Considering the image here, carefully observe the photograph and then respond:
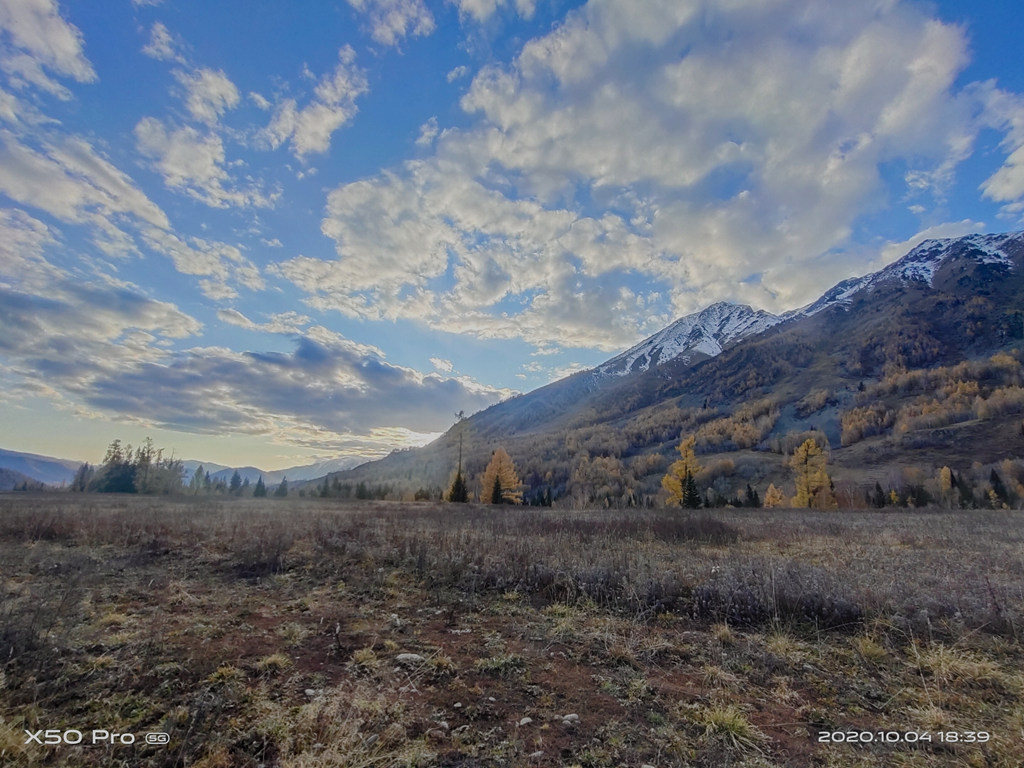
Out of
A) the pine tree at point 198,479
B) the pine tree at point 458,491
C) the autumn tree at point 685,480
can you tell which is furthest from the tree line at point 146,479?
the autumn tree at point 685,480

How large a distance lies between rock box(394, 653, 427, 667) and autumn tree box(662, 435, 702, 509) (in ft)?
148

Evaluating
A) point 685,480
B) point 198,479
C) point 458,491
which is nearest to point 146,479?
point 198,479

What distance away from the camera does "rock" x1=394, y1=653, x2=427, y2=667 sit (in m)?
5.70

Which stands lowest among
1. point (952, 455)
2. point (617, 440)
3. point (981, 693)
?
point (981, 693)

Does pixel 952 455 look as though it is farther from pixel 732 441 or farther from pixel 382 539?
pixel 382 539

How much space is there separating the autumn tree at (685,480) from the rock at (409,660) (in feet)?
148

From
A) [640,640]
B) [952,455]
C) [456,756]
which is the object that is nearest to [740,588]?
[640,640]

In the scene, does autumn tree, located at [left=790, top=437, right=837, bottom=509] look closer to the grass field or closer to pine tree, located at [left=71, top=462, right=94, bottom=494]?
the grass field

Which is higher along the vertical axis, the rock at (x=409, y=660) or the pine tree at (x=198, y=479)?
the pine tree at (x=198, y=479)

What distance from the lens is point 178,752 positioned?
3750mm

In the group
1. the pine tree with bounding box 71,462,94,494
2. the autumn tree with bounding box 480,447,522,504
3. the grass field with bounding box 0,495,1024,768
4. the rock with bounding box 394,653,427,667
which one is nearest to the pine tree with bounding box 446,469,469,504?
the autumn tree with bounding box 480,447,522,504

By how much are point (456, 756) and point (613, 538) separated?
13.0 meters

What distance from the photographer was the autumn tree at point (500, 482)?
56781 millimetres
